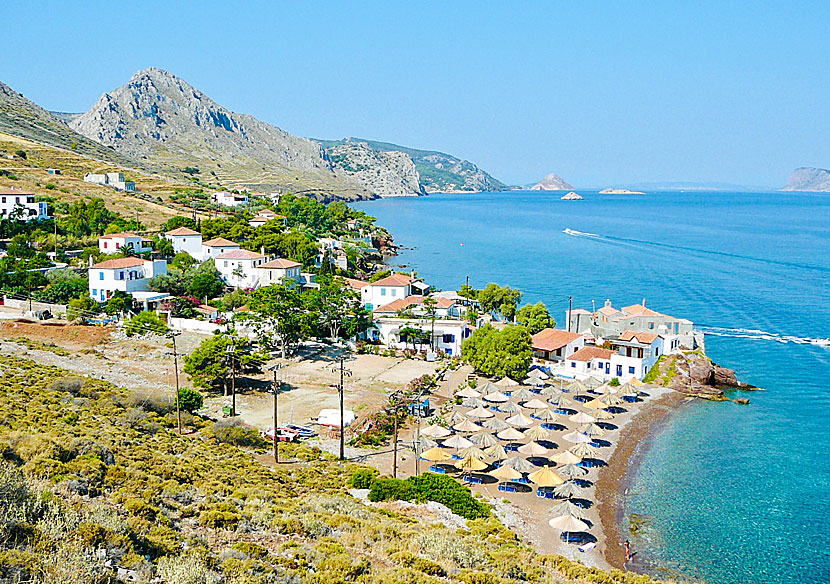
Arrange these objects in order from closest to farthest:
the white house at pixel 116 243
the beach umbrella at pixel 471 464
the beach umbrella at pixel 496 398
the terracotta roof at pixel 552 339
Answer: the beach umbrella at pixel 471 464
the beach umbrella at pixel 496 398
the terracotta roof at pixel 552 339
the white house at pixel 116 243

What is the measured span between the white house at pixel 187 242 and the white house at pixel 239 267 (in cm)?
564

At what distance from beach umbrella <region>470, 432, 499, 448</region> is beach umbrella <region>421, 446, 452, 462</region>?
156 centimetres

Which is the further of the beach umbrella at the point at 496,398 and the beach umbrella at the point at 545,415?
the beach umbrella at the point at 496,398

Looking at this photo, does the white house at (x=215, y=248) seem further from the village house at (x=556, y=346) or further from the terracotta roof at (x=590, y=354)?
the terracotta roof at (x=590, y=354)

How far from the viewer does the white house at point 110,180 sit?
103312 millimetres

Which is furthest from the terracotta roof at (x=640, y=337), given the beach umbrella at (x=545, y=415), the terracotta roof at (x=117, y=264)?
the terracotta roof at (x=117, y=264)

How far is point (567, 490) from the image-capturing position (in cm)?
A: 2562

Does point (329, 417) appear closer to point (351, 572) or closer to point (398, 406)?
point (398, 406)

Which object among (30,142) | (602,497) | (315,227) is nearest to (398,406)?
(602,497)

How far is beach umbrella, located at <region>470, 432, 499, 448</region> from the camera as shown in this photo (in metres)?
29.7

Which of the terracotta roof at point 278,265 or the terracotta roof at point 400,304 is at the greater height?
the terracotta roof at point 278,265

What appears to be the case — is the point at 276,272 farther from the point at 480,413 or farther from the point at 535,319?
the point at 480,413

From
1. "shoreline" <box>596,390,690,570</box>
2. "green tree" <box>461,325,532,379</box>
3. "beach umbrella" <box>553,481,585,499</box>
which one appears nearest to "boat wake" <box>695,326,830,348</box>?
"shoreline" <box>596,390,690,570</box>

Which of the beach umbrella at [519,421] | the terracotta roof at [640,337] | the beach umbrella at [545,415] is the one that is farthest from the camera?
the terracotta roof at [640,337]
